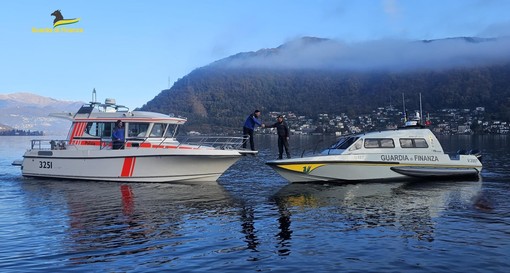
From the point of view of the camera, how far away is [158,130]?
886 inches

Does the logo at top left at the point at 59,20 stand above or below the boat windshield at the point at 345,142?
above

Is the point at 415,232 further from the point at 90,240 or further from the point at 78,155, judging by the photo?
the point at 78,155

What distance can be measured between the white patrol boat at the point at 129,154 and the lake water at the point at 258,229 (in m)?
2.02

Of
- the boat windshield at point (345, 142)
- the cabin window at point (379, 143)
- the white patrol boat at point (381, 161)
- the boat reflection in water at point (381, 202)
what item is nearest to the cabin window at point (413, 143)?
the white patrol boat at point (381, 161)

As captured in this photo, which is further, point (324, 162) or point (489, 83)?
point (489, 83)

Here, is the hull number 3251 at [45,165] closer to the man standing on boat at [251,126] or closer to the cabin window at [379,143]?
the man standing on boat at [251,126]

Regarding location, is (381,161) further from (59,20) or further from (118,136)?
(59,20)

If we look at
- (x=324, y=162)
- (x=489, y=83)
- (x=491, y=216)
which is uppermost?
(x=489, y=83)

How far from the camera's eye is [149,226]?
12.0m

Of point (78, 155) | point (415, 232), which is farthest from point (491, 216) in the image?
point (78, 155)

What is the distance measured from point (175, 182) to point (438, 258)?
14.6m

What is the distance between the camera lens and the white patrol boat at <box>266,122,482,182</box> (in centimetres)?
2019

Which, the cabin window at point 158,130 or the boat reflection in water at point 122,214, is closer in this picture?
the boat reflection in water at point 122,214

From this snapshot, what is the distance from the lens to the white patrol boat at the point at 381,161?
795 inches
